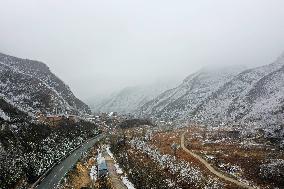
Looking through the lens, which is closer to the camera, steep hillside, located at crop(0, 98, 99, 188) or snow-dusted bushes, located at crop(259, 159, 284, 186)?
snow-dusted bushes, located at crop(259, 159, 284, 186)

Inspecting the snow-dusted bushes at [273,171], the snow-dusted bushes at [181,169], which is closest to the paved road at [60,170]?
the snow-dusted bushes at [181,169]

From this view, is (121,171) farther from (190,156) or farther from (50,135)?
(50,135)

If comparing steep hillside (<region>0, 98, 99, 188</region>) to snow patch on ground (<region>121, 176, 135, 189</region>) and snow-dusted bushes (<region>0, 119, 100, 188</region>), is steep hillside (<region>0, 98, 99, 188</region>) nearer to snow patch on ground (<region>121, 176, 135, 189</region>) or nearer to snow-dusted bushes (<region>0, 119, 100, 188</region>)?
snow-dusted bushes (<region>0, 119, 100, 188</region>)

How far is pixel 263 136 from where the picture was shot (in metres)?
182

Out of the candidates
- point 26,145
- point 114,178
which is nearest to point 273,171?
point 114,178

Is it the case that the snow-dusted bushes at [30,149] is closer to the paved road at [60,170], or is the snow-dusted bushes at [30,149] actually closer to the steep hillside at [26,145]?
the steep hillside at [26,145]

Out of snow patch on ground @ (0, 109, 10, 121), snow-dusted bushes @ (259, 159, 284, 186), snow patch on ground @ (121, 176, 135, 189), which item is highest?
snow patch on ground @ (0, 109, 10, 121)

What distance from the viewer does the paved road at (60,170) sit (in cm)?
11156

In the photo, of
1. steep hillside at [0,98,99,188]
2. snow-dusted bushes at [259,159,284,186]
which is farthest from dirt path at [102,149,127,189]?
snow-dusted bushes at [259,159,284,186]

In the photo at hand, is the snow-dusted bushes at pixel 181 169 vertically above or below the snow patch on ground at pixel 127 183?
below

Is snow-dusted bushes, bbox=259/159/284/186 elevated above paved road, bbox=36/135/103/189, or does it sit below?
below

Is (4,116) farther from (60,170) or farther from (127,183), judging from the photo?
(127,183)

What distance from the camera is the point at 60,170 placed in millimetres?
130125

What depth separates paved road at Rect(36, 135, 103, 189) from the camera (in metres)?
112
